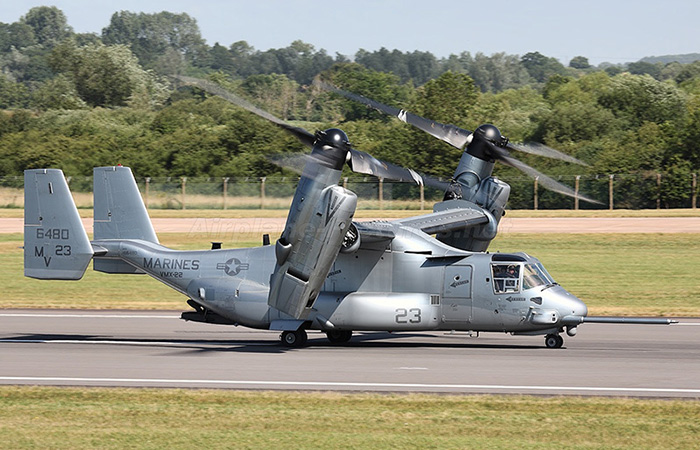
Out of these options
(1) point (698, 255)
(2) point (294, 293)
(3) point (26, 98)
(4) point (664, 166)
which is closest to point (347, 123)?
(4) point (664, 166)

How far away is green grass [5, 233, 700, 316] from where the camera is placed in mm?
31422

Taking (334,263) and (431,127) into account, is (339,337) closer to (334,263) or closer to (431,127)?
(334,263)

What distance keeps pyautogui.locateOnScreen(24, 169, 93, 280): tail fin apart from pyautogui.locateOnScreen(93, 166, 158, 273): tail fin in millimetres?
1384

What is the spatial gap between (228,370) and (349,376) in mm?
2432

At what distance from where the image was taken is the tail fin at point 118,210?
80.0 feet

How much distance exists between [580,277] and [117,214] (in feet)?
68.1

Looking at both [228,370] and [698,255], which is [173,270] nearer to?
[228,370]

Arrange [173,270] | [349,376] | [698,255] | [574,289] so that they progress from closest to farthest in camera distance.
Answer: [349,376] < [173,270] < [574,289] < [698,255]

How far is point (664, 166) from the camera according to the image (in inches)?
2633

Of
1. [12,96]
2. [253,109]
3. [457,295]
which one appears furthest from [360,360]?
[12,96]

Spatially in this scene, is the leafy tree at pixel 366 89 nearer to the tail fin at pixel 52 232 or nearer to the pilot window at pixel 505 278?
the tail fin at pixel 52 232

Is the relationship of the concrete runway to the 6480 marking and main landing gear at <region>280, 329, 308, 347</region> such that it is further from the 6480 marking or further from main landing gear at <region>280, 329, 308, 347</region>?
the 6480 marking

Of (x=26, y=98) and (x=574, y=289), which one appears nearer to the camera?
(x=574, y=289)

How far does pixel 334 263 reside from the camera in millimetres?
22156
